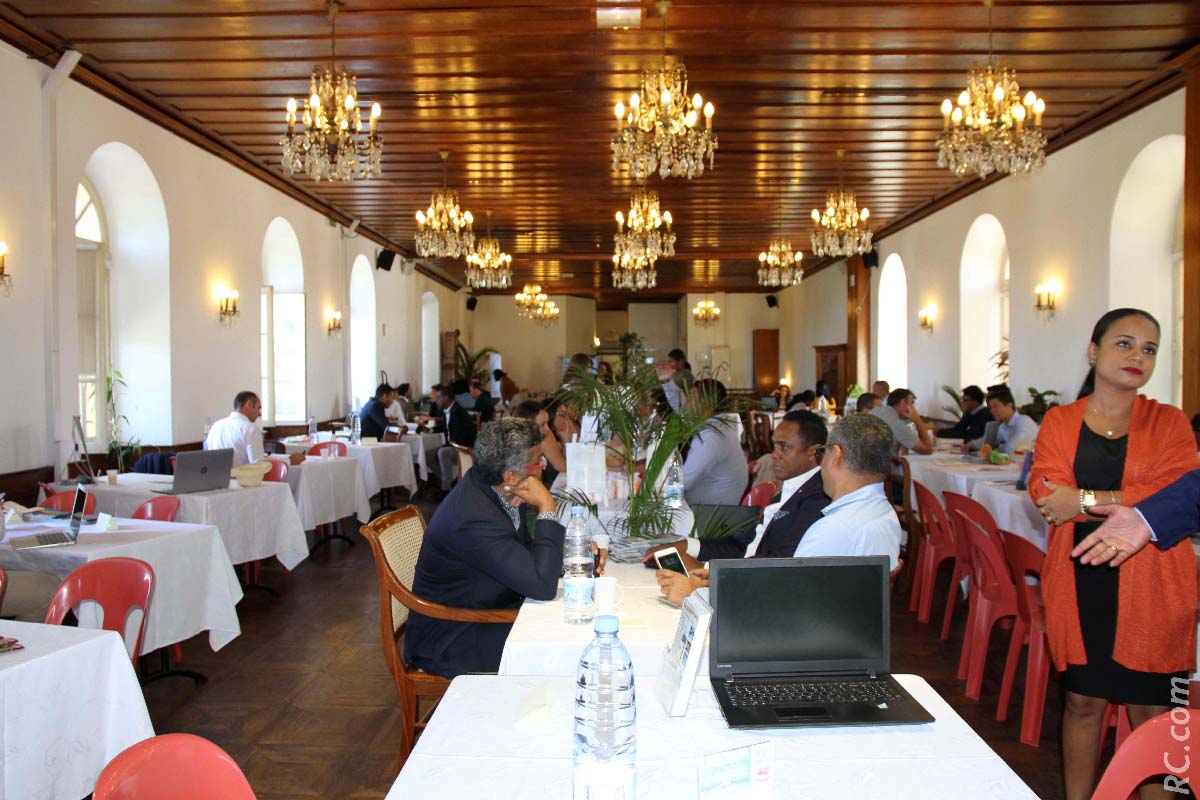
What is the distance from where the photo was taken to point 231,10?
18.1 feet

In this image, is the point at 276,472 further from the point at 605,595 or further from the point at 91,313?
the point at 605,595

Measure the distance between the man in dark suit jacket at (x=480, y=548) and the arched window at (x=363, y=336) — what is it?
37.8 ft

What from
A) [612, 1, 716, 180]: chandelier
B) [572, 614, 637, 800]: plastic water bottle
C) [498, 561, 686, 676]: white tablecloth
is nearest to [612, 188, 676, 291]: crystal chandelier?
[612, 1, 716, 180]: chandelier

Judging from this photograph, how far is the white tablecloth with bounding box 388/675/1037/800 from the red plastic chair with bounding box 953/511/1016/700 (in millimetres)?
2243

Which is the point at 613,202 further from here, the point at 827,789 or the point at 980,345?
the point at 827,789

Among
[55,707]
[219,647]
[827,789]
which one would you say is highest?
[827,789]

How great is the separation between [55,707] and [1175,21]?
7.19m

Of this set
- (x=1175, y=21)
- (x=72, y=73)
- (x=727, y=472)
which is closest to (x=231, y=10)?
(x=72, y=73)

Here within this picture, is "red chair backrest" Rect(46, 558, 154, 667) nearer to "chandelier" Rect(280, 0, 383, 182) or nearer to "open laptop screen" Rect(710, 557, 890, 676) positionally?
"open laptop screen" Rect(710, 557, 890, 676)

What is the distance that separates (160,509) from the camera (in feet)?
15.9

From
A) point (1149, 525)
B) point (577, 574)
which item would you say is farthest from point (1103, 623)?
point (577, 574)

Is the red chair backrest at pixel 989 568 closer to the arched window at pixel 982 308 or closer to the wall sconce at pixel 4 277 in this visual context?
the wall sconce at pixel 4 277

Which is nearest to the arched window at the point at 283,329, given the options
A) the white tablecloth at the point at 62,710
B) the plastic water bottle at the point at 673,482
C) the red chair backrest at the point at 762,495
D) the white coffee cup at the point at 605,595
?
the red chair backrest at the point at 762,495

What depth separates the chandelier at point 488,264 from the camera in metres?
11.6
